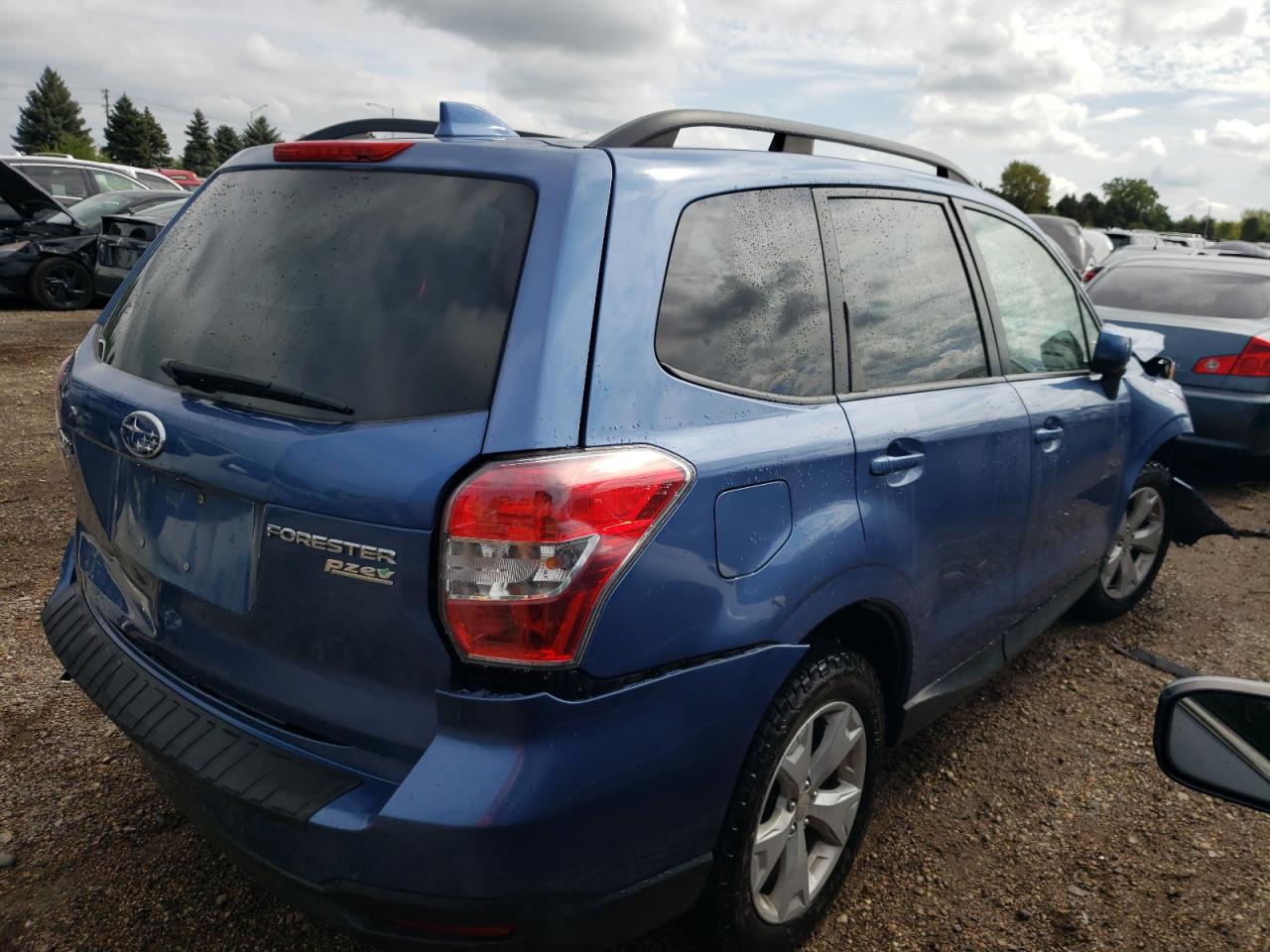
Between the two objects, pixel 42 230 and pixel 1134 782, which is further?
pixel 42 230

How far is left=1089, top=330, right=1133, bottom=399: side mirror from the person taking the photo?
3471 millimetres

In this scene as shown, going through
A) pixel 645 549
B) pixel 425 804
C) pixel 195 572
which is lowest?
pixel 425 804

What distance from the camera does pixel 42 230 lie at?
11570 mm

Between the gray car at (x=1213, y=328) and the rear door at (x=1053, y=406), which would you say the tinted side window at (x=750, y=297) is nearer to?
the rear door at (x=1053, y=406)

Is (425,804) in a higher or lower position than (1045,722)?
higher

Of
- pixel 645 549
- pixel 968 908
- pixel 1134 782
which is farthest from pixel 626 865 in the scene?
pixel 1134 782

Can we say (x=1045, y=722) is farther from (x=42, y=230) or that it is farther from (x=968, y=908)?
(x=42, y=230)

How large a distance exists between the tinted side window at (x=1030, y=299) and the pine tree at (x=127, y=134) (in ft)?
324

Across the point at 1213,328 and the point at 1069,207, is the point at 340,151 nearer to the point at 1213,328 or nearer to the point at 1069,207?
the point at 1213,328

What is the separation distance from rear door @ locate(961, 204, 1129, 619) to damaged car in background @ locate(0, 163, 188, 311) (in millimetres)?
10442

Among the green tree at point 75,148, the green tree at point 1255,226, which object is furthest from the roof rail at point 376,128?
the green tree at point 1255,226

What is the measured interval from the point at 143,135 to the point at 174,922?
336 feet

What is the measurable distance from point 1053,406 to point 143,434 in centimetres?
257

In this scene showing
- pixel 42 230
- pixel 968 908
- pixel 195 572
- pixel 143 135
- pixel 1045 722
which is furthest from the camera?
pixel 143 135
